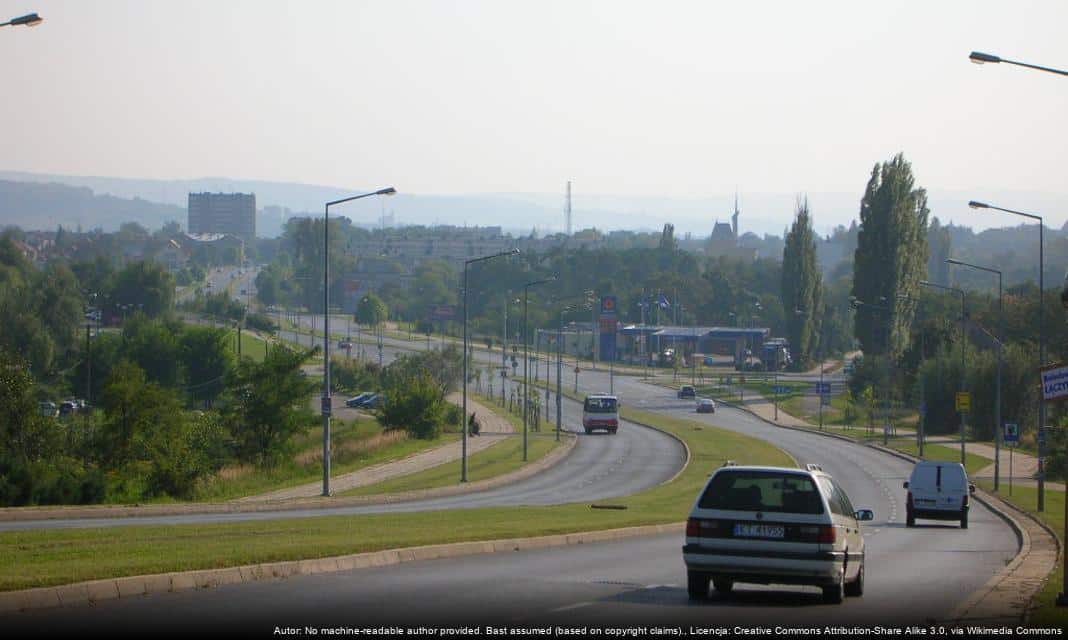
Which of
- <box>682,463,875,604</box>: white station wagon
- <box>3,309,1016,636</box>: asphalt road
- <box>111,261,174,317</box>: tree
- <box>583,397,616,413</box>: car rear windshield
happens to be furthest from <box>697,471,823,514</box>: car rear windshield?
<box>111,261,174,317</box>: tree

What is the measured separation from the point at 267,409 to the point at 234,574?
46293 millimetres

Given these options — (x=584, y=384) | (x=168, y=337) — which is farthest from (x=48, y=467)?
(x=584, y=384)

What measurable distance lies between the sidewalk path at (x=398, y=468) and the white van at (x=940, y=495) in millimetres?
19336

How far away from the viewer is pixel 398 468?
62.3 m

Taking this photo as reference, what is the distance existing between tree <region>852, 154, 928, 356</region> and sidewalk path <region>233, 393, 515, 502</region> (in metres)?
33.2

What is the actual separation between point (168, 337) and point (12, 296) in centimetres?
2371

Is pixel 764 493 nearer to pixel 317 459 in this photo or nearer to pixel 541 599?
pixel 541 599

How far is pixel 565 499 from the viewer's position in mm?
48094

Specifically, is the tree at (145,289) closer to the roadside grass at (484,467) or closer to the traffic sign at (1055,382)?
the roadside grass at (484,467)

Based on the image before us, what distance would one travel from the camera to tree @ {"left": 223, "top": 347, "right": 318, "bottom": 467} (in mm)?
62969

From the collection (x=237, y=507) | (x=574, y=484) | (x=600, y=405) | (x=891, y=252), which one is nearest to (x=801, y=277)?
(x=891, y=252)

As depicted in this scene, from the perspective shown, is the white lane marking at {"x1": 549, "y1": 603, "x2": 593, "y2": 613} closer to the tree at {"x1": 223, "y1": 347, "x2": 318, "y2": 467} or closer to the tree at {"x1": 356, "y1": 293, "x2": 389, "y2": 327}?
the tree at {"x1": 223, "y1": 347, "x2": 318, "y2": 467}

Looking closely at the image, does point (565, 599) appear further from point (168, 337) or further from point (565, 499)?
point (168, 337)

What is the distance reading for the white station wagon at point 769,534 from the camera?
619 inches
